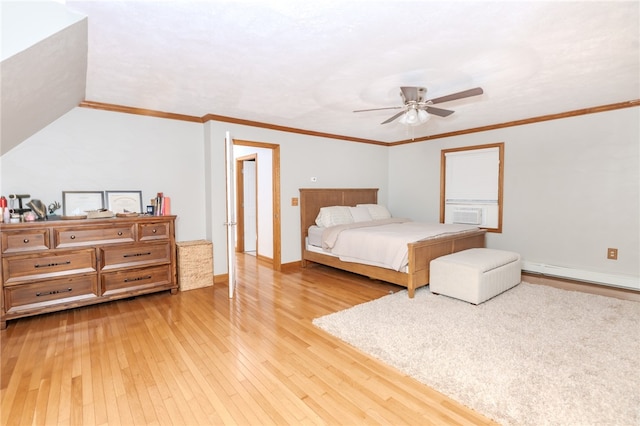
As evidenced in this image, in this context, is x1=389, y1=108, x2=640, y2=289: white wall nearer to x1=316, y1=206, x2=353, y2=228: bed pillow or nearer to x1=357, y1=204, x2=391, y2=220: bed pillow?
x1=357, y1=204, x2=391, y2=220: bed pillow

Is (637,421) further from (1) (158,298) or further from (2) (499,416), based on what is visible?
(1) (158,298)

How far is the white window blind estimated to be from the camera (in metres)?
5.09

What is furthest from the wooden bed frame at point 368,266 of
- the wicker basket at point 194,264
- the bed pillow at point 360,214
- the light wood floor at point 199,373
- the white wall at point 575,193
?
the wicker basket at point 194,264

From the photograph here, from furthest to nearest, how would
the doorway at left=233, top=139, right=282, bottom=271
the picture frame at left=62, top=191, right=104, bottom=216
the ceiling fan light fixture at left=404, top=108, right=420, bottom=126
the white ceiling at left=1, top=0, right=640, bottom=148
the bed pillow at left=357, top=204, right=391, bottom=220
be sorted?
the bed pillow at left=357, top=204, right=391, bottom=220 < the doorway at left=233, top=139, right=282, bottom=271 < the picture frame at left=62, top=191, right=104, bottom=216 < the ceiling fan light fixture at left=404, top=108, right=420, bottom=126 < the white ceiling at left=1, top=0, right=640, bottom=148

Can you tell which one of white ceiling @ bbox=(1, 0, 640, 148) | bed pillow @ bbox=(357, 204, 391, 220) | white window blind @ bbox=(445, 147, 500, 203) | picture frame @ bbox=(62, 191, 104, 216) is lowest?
bed pillow @ bbox=(357, 204, 391, 220)

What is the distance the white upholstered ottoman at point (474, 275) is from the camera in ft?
11.0

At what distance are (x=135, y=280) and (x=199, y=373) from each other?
1902 mm

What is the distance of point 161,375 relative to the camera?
6.95ft

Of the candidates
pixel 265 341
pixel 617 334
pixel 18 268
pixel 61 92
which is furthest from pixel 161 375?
pixel 617 334

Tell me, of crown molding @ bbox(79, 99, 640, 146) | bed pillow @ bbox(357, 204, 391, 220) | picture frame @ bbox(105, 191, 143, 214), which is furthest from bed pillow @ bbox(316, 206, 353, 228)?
picture frame @ bbox(105, 191, 143, 214)

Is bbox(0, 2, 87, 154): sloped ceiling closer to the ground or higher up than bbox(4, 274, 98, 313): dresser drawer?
higher up

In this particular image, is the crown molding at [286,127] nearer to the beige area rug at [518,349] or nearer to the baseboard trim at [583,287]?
the baseboard trim at [583,287]

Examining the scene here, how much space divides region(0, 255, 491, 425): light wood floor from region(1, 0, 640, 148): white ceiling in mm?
2298

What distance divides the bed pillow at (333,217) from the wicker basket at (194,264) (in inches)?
70.5
